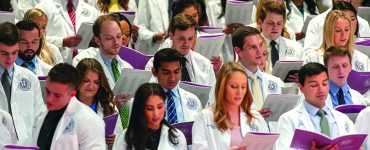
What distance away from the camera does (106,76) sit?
1070 centimetres

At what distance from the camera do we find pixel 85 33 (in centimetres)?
Answer: 1236

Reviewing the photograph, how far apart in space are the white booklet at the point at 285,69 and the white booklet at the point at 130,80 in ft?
5.48

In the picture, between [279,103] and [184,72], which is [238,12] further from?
[279,103]

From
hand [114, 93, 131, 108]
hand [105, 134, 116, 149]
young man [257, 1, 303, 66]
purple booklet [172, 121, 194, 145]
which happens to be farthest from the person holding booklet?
young man [257, 1, 303, 66]

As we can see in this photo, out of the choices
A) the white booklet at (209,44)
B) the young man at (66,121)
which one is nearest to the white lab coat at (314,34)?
the white booklet at (209,44)

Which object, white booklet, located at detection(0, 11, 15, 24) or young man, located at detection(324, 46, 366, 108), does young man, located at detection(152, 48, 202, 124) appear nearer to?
young man, located at detection(324, 46, 366, 108)

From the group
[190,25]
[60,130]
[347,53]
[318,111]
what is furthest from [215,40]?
[60,130]

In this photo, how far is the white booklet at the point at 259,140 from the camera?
8984 millimetres

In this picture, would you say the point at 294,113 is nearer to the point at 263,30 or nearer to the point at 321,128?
the point at 321,128

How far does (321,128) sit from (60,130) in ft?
7.56

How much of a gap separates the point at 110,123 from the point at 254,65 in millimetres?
1823

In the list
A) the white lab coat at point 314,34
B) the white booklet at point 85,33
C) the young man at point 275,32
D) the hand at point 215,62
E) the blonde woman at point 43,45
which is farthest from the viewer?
the white lab coat at point 314,34

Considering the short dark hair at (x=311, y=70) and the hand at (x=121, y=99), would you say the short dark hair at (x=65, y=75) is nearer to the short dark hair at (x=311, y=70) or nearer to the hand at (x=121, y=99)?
the hand at (x=121, y=99)

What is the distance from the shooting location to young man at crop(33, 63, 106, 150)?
28.2 ft
